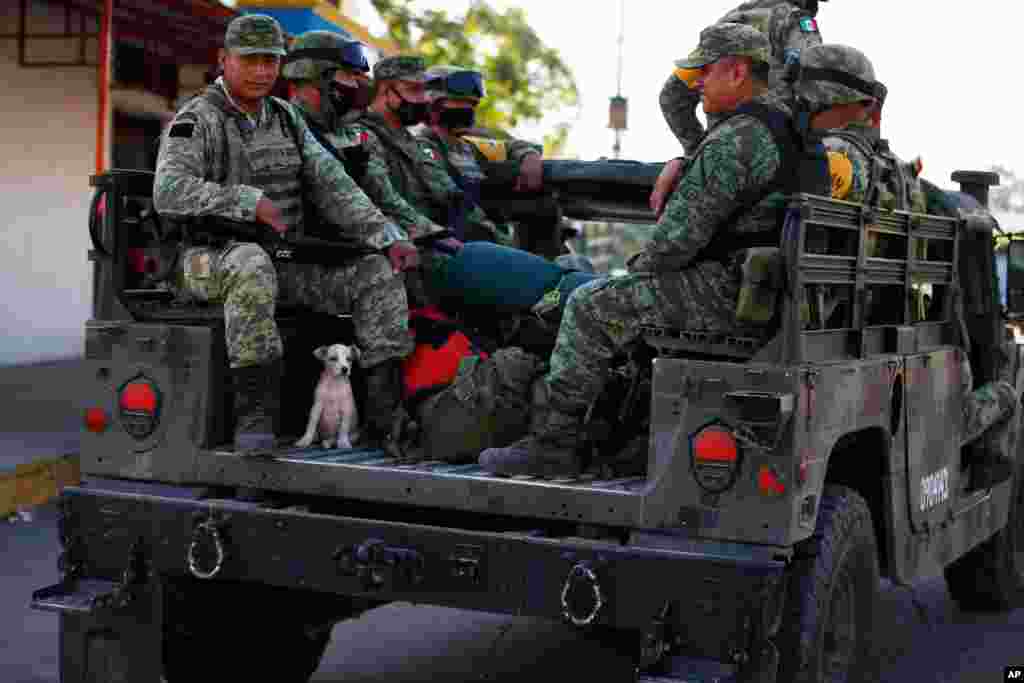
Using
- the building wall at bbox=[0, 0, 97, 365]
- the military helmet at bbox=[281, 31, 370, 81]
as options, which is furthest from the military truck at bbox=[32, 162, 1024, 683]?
the building wall at bbox=[0, 0, 97, 365]

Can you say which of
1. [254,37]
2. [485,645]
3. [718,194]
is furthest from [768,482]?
[485,645]

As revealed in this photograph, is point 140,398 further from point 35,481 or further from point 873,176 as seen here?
point 35,481

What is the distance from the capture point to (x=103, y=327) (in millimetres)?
5102

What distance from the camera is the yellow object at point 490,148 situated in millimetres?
7383

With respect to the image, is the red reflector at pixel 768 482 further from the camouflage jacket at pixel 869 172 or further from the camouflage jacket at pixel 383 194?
the camouflage jacket at pixel 383 194

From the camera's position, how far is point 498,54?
122 ft

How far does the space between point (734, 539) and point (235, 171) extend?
211 cm

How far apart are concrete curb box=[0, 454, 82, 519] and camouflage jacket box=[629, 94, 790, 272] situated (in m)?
5.67

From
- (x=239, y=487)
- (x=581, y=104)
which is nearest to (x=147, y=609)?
(x=239, y=487)

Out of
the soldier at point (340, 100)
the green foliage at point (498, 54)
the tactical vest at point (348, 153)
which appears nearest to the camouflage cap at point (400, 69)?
the soldier at point (340, 100)

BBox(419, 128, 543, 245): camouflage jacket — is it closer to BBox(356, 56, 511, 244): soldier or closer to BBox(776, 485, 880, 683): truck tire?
BBox(356, 56, 511, 244): soldier

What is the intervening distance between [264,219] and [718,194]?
4.61ft

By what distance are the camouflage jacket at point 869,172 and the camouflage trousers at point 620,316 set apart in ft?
2.14

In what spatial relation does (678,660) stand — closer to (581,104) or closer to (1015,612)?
(1015,612)
